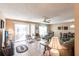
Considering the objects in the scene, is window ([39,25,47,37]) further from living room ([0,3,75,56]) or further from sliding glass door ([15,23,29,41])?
sliding glass door ([15,23,29,41])

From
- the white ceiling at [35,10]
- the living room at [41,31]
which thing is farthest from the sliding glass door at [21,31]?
the white ceiling at [35,10]

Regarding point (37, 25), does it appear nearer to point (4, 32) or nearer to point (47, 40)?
point (47, 40)

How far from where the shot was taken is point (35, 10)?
1.99 m

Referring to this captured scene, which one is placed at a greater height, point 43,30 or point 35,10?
point 35,10

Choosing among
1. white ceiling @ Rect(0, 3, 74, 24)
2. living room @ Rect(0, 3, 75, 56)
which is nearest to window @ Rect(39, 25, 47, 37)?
living room @ Rect(0, 3, 75, 56)

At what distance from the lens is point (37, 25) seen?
2.10 meters

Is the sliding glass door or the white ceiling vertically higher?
the white ceiling

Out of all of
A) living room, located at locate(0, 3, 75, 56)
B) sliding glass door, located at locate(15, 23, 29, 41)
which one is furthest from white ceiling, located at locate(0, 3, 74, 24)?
sliding glass door, located at locate(15, 23, 29, 41)

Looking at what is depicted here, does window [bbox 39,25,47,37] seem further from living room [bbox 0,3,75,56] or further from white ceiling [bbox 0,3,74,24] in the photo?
white ceiling [bbox 0,3,74,24]

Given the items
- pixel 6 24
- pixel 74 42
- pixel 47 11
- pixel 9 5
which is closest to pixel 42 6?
pixel 47 11

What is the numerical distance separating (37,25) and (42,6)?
1.19ft

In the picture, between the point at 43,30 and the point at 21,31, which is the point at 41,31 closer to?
the point at 43,30

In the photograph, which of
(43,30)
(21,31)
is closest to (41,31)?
(43,30)

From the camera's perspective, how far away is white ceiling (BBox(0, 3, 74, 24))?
196 cm
